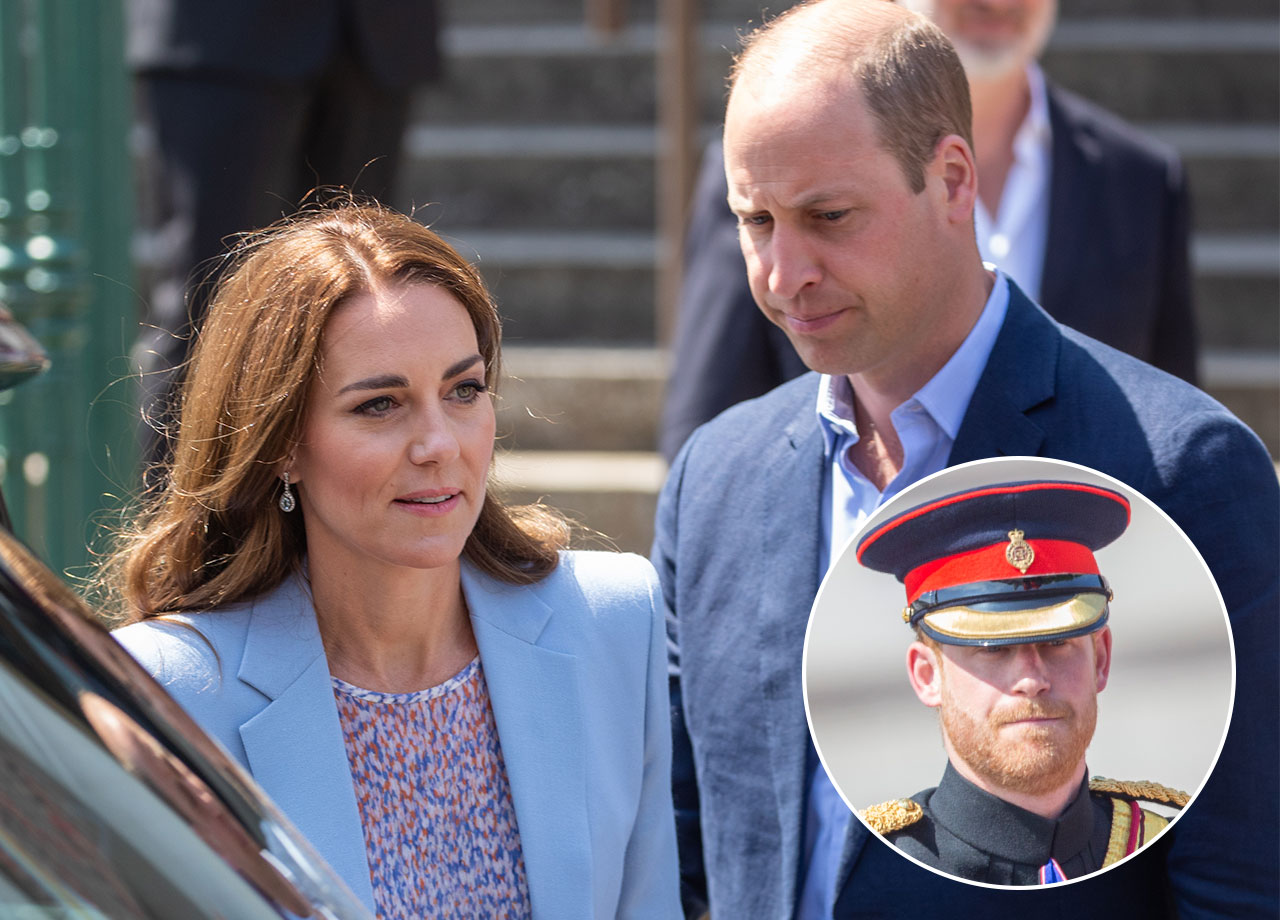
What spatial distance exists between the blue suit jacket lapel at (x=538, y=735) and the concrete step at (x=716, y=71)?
12.7 ft

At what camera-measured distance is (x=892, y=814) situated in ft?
4.28

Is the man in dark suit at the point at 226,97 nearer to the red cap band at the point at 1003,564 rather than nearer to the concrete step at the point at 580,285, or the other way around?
the concrete step at the point at 580,285

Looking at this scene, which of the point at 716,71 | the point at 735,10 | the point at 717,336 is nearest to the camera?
the point at 717,336

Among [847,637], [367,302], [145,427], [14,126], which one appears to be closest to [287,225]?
[367,302]

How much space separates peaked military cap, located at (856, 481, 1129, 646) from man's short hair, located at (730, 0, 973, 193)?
491mm

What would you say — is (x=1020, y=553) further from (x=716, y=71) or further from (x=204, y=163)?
(x=716, y=71)

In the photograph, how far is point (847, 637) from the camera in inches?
51.8

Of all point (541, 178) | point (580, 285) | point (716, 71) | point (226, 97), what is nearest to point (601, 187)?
point (541, 178)

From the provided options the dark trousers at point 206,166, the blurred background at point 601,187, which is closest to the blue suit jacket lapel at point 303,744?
the blurred background at point 601,187

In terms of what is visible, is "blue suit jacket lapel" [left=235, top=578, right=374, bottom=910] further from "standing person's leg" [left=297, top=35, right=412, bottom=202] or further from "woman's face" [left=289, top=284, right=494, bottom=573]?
"standing person's leg" [left=297, top=35, right=412, bottom=202]

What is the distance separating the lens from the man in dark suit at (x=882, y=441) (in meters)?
1.52

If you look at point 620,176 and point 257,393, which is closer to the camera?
point 257,393

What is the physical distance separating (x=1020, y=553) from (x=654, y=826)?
27.7 inches

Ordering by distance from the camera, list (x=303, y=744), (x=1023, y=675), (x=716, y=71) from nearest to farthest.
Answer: (x=1023, y=675) → (x=303, y=744) → (x=716, y=71)
